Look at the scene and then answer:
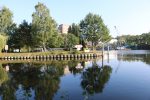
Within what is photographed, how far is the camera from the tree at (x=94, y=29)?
453 ft

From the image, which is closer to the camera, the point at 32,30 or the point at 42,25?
the point at 42,25

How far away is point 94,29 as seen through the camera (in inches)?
5536

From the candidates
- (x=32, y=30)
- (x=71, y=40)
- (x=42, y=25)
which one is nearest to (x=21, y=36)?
(x=32, y=30)

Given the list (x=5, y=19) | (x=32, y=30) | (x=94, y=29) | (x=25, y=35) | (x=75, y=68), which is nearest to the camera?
(x=75, y=68)

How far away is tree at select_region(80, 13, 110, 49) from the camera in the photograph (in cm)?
13800

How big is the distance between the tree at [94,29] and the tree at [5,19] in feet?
141

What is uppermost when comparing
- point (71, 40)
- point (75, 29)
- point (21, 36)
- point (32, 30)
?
point (75, 29)

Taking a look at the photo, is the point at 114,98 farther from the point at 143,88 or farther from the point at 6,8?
the point at 6,8

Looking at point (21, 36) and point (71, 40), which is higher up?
point (21, 36)

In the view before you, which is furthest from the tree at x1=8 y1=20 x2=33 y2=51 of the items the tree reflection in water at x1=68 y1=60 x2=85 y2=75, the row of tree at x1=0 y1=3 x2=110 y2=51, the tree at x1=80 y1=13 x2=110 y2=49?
the tree reflection in water at x1=68 y1=60 x2=85 y2=75

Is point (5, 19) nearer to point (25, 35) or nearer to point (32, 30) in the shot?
point (25, 35)

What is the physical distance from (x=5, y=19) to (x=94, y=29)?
47291 mm

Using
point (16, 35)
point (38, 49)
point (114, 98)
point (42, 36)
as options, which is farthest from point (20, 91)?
point (38, 49)

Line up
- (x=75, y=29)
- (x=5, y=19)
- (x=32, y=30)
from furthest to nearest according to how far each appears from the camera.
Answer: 1. (x=75, y=29)
2. (x=5, y=19)
3. (x=32, y=30)
